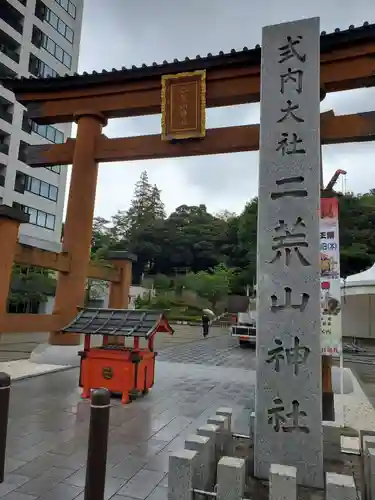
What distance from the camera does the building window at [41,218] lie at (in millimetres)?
28453

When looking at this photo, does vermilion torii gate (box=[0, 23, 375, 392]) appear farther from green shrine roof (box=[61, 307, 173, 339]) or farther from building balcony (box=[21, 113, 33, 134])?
building balcony (box=[21, 113, 33, 134])

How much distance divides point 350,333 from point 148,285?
32.7 m

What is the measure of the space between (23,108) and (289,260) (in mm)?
29000

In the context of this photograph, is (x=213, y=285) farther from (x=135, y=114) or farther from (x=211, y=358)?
(x=135, y=114)

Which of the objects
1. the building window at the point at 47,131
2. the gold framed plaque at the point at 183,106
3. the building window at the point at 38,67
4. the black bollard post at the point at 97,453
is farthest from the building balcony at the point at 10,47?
the black bollard post at the point at 97,453

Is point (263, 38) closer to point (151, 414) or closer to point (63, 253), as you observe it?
point (151, 414)

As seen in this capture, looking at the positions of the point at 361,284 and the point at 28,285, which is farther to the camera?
the point at 28,285

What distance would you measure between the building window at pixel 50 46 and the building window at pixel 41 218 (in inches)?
485

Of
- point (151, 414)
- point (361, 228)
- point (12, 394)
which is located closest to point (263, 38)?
point (151, 414)

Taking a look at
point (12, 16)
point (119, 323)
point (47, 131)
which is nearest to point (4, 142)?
point (47, 131)

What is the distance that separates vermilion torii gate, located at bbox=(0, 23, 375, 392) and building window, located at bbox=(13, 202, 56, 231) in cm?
1908

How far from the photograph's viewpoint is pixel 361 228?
31062 mm

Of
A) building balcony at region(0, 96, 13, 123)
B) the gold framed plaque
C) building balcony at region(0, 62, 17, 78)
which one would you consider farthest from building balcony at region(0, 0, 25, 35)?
the gold framed plaque

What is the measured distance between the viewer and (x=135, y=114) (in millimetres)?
10281
